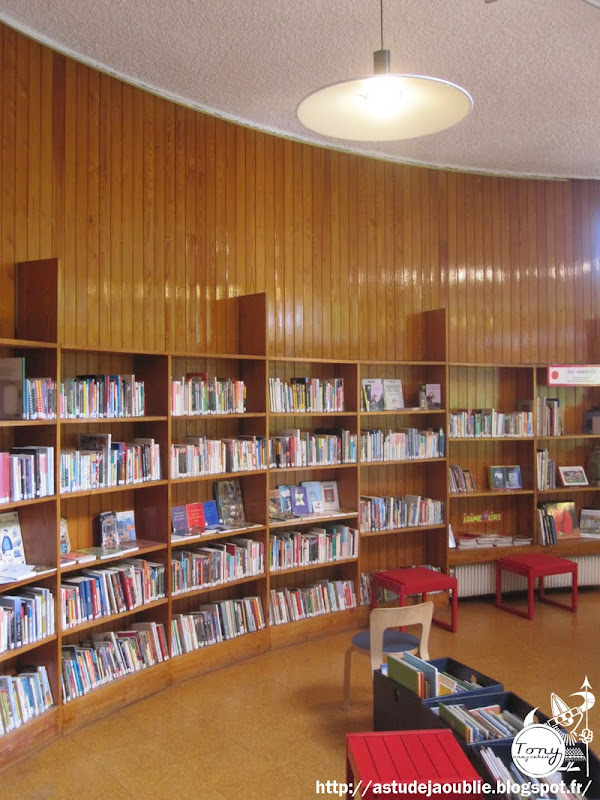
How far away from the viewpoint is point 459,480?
675cm

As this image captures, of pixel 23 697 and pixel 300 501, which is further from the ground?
pixel 300 501

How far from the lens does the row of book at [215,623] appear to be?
16.3ft

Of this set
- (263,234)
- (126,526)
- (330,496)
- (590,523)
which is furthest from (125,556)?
(590,523)

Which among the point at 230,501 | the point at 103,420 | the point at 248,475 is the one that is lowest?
the point at 230,501

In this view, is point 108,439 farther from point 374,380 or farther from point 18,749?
point 374,380

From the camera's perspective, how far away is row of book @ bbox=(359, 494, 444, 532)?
20.1 feet

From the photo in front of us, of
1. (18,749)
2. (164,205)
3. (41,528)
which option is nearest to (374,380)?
(164,205)

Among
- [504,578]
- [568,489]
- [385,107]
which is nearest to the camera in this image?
[385,107]

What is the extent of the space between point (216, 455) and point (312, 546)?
1.18m

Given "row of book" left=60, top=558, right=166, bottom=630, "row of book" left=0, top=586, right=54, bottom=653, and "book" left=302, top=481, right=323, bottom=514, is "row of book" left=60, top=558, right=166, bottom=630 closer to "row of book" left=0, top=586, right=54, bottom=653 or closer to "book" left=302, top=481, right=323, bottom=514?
"row of book" left=0, top=586, right=54, bottom=653

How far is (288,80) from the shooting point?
198 inches

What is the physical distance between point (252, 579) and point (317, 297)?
243cm

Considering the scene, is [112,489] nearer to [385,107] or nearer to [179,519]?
[179,519]

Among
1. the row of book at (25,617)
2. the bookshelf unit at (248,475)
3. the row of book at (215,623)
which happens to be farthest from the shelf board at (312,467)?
the row of book at (25,617)
